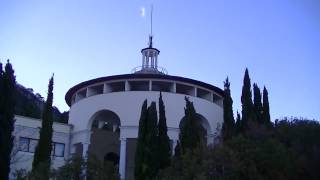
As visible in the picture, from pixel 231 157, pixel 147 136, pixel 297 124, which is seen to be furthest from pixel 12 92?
pixel 297 124

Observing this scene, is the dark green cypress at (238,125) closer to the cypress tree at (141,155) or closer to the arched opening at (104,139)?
the cypress tree at (141,155)

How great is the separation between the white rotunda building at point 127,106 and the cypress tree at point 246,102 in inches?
227

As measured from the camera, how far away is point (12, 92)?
116 feet

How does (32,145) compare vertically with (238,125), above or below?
below

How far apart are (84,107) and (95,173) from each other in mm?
19560

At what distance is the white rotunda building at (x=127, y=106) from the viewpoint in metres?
44.8

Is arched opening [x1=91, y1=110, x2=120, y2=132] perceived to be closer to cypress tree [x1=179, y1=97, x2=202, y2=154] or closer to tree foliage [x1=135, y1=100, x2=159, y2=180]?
tree foliage [x1=135, y1=100, x2=159, y2=180]

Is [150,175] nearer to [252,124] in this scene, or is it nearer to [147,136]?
[147,136]

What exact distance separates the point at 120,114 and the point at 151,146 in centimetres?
1020

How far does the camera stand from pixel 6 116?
111 feet

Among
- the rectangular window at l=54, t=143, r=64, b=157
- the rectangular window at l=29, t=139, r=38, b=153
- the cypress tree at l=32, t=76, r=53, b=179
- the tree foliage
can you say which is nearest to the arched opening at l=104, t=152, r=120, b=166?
the rectangular window at l=54, t=143, r=64, b=157

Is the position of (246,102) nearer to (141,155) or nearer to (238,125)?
(238,125)

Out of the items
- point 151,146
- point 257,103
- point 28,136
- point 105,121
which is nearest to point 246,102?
point 257,103

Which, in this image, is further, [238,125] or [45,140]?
[238,125]
